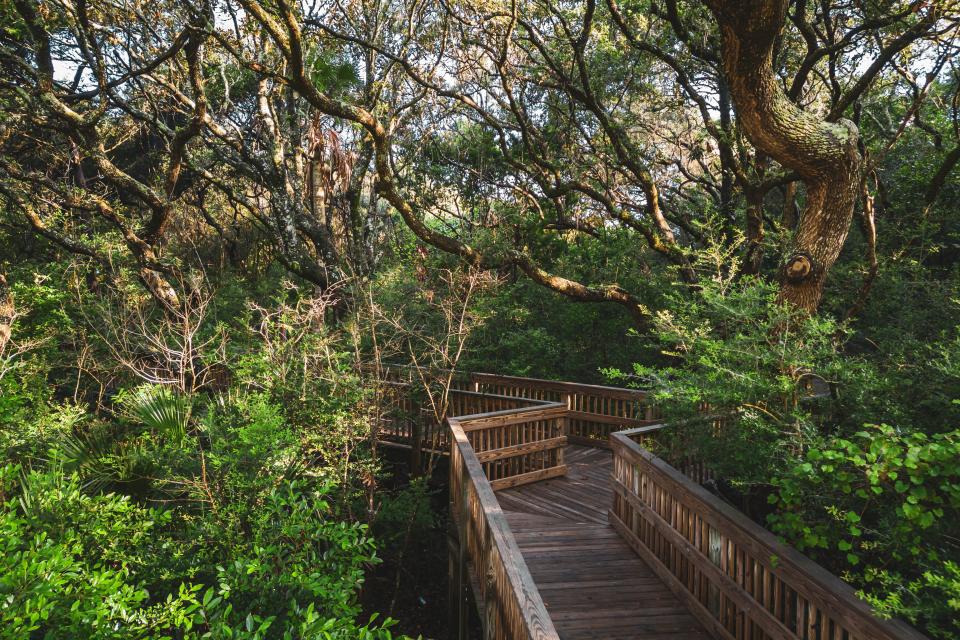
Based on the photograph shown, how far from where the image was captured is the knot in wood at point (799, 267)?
555cm

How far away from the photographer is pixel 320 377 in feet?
23.7

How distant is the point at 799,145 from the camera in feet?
17.6

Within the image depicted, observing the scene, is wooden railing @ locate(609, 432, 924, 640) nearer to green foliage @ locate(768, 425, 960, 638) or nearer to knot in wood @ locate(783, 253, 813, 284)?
green foliage @ locate(768, 425, 960, 638)

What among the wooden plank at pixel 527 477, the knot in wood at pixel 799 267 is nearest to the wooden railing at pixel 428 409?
the wooden plank at pixel 527 477

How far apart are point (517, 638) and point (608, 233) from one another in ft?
35.4

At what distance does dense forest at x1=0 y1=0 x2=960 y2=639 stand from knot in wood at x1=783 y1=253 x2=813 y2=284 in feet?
0.09

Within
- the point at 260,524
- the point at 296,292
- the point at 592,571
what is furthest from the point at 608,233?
the point at 260,524

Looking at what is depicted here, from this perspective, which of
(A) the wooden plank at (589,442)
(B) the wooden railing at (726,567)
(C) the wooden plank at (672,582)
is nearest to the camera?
(B) the wooden railing at (726,567)

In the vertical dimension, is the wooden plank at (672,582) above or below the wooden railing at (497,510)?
below

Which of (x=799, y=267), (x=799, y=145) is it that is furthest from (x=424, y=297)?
(x=799, y=145)

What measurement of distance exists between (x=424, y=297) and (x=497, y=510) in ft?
22.5

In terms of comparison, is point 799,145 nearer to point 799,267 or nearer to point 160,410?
point 799,267

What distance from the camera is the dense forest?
3424 millimetres

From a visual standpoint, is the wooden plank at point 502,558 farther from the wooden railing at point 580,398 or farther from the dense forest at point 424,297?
the wooden railing at point 580,398
